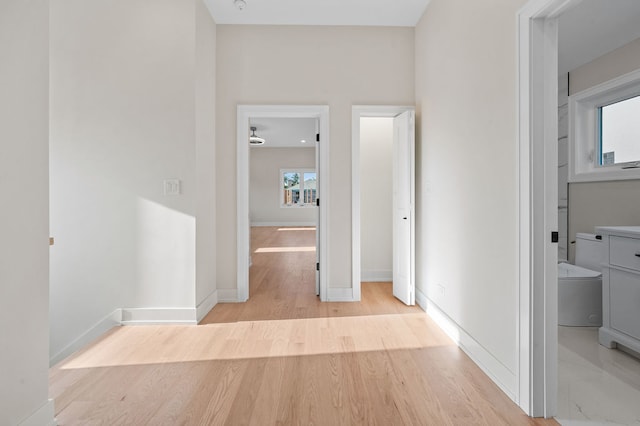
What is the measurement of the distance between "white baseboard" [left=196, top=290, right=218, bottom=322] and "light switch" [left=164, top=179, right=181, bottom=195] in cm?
104

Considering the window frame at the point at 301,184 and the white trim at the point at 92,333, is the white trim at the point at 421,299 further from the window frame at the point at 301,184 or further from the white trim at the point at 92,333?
the window frame at the point at 301,184

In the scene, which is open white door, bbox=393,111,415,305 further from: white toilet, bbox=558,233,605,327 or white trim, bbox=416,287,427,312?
white toilet, bbox=558,233,605,327

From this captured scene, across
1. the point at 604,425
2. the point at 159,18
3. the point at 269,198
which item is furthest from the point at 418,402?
the point at 269,198

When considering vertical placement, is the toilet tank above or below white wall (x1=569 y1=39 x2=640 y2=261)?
below

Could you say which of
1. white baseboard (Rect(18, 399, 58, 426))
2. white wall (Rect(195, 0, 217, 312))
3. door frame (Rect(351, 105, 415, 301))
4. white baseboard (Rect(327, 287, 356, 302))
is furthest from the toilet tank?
white baseboard (Rect(18, 399, 58, 426))

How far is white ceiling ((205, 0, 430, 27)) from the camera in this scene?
3.22 m

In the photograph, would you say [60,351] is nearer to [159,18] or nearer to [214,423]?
[214,423]

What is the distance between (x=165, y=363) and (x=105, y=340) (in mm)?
748

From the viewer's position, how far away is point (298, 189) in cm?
1270

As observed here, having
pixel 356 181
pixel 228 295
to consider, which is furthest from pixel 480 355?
pixel 228 295

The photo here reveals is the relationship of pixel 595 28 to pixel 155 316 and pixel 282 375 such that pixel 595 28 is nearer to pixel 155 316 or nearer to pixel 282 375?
pixel 282 375

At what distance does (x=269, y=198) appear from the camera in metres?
12.6

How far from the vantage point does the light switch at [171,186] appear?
9.60 feet

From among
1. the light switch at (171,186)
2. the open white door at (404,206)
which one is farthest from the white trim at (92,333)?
the open white door at (404,206)
